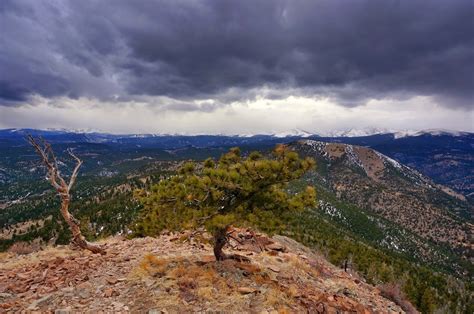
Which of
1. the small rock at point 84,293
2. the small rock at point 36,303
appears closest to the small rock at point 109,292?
the small rock at point 84,293

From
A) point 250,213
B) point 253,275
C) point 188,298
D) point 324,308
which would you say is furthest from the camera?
point 253,275

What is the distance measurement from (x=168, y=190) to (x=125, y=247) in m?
11.1

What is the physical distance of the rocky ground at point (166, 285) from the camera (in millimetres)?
18219

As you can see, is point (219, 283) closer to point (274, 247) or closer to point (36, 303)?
point (36, 303)

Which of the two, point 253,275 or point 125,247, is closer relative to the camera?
point 253,275

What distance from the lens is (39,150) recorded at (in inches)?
1049

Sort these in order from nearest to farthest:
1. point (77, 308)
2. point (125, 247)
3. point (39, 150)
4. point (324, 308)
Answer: point (77, 308), point (324, 308), point (39, 150), point (125, 247)

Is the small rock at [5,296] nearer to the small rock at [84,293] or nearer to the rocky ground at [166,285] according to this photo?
the rocky ground at [166,285]

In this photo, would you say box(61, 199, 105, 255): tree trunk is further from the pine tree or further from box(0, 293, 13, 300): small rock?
box(0, 293, 13, 300): small rock

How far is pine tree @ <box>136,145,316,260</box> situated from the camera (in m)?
21.6

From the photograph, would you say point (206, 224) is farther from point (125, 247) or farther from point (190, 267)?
point (125, 247)

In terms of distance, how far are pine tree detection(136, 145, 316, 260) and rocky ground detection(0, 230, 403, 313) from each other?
2.10 m

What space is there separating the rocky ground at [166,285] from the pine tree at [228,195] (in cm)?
210

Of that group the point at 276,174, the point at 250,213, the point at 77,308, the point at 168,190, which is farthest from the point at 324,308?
the point at 77,308
